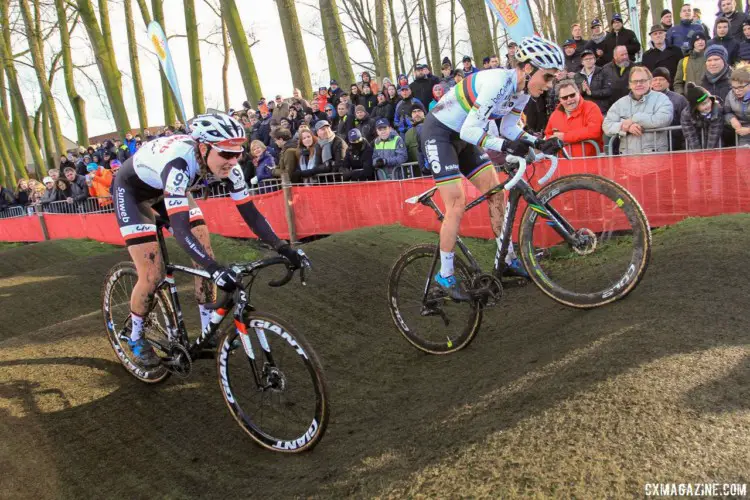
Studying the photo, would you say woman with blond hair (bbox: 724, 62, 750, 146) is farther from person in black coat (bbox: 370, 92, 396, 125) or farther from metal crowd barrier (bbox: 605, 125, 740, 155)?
person in black coat (bbox: 370, 92, 396, 125)

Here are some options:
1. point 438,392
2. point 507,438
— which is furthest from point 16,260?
point 507,438

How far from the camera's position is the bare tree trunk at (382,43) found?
72.7 ft

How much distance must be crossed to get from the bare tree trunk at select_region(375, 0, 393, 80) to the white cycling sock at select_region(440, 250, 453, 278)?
54.0ft

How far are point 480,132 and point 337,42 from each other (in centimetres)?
1549

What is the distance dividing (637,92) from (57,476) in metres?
8.45

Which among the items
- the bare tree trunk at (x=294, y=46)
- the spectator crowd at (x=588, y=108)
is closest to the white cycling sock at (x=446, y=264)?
the spectator crowd at (x=588, y=108)

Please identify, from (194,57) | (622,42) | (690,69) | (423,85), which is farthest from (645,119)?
(194,57)

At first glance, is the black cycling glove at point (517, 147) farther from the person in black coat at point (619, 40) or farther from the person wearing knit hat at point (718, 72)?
the person in black coat at point (619, 40)

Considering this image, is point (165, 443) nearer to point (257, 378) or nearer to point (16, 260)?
point (257, 378)

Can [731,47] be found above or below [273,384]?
above

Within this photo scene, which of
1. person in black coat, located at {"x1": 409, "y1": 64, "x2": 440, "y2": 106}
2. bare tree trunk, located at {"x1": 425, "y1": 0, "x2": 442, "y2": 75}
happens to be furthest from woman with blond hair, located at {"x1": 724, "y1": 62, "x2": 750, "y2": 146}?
bare tree trunk, located at {"x1": 425, "y1": 0, "x2": 442, "y2": 75}

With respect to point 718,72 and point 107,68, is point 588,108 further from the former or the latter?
point 107,68

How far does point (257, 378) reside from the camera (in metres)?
4.57

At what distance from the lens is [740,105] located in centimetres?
790
